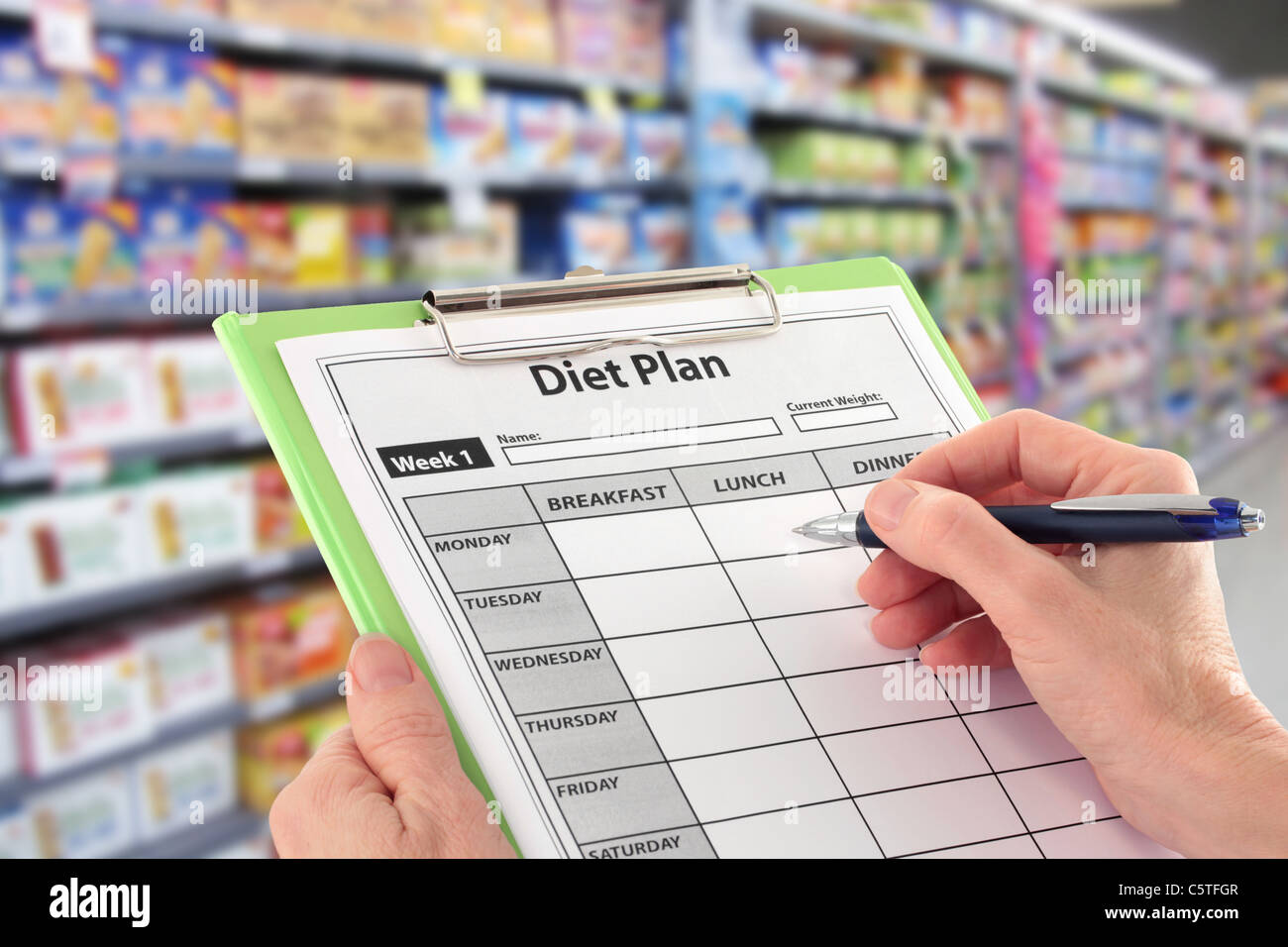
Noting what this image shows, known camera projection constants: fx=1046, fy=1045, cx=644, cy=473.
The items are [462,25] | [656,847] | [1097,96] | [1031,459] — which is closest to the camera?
[656,847]

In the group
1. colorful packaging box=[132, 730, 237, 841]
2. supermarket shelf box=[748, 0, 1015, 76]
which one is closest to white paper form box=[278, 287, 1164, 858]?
colorful packaging box=[132, 730, 237, 841]

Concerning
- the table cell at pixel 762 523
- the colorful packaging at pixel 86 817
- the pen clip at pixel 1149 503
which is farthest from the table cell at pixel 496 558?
the colorful packaging at pixel 86 817

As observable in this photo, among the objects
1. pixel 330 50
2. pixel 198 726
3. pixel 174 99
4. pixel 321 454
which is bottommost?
pixel 198 726

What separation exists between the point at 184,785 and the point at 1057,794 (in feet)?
7.34

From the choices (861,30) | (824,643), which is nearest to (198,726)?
(824,643)

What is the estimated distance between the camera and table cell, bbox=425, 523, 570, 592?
0.61 meters

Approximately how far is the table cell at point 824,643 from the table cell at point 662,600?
0.09ft

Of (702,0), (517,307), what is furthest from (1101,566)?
(702,0)

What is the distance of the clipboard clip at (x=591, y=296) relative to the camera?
0.71 meters

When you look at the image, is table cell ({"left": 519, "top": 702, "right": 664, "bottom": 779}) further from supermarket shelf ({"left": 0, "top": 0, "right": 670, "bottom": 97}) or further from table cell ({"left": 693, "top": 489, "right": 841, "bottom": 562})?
supermarket shelf ({"left": 0, "top": 0, "right": 670, "bottom": 97})

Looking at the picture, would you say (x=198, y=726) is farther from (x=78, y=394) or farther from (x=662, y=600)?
(x=662, y=600)

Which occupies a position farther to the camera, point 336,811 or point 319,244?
point 319,244

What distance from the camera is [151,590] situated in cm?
226
